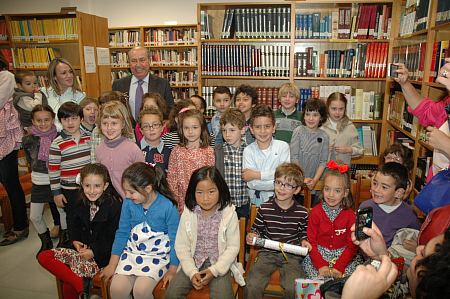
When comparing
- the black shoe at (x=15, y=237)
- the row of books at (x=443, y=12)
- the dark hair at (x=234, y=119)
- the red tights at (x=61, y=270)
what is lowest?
the black shoe at (x=15, y=237)

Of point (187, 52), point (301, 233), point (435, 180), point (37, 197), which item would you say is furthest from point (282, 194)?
point (187, 52)

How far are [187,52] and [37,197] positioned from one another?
392 cm

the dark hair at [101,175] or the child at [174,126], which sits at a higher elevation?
the child at [174,126]

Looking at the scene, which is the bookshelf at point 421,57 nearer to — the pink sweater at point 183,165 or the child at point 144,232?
the pink sweater at point 183,165

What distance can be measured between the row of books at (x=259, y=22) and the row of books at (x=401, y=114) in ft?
4.94

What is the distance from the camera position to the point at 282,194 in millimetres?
2113

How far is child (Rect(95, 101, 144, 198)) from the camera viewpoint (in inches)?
97.3

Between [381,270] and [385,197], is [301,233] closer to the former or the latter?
[385,197]

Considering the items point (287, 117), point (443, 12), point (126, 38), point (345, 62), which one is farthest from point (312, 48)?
point (126, 38)

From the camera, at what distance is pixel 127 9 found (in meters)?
6.36

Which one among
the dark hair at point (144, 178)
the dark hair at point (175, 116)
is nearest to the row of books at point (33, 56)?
the dark hair at point (175, 116)

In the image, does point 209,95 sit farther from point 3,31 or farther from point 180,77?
point 3,31

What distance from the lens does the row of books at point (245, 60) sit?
4.38 meters

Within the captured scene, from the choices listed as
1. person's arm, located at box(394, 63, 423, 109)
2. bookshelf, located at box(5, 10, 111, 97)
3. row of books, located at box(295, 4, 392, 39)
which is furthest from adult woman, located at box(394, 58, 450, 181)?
bookshelf, located at box(5, 10, 111, 97)
